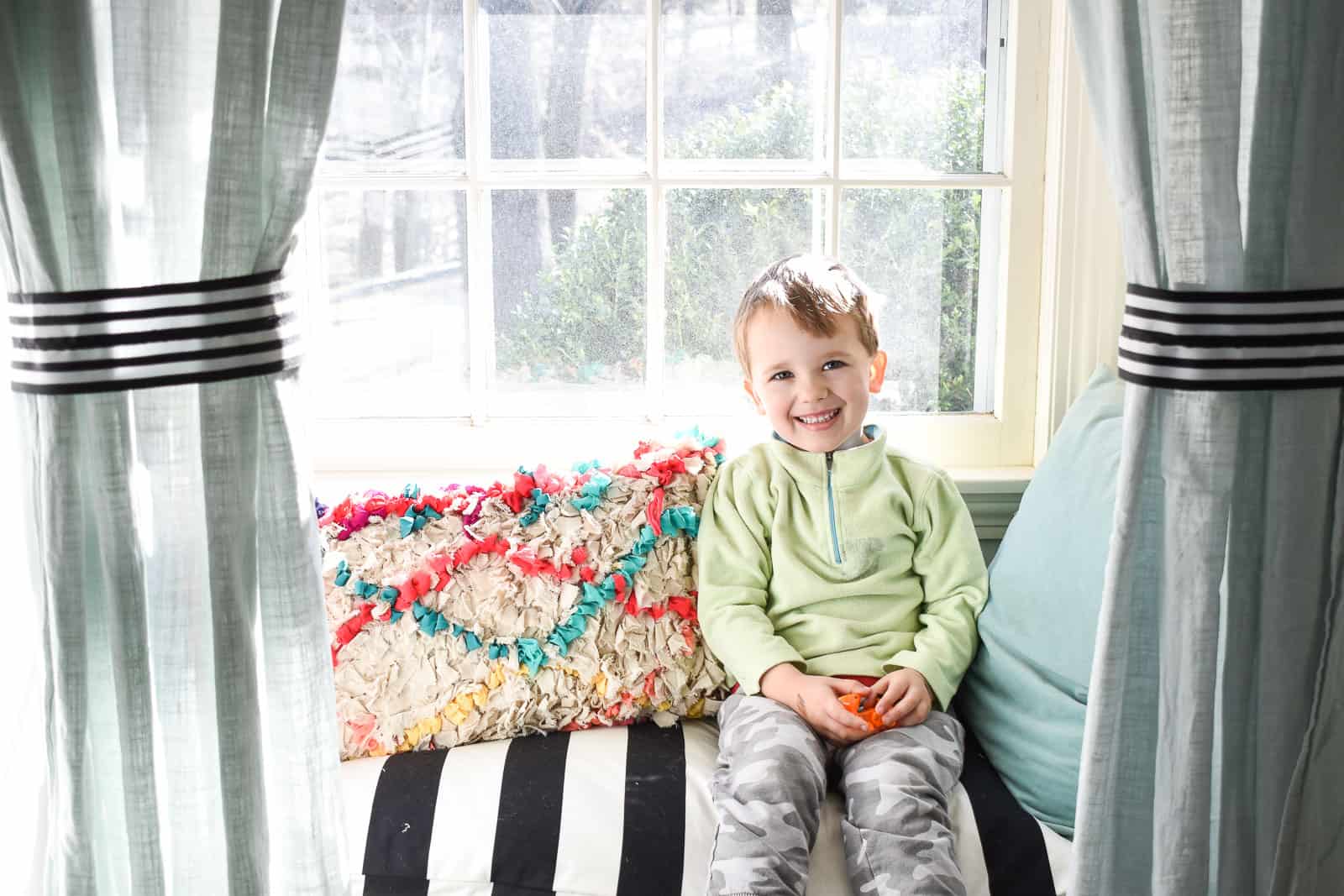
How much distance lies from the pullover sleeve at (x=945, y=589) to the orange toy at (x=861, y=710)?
9 cm

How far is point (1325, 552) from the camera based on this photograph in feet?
3.89

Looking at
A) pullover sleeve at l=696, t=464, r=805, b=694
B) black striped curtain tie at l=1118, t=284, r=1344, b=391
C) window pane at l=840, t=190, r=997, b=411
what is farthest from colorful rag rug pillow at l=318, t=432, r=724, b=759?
black striped curtain tie at l=1118, t=284, r=1344, b=391

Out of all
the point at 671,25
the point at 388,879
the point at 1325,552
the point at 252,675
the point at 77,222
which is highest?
the point at 671,25

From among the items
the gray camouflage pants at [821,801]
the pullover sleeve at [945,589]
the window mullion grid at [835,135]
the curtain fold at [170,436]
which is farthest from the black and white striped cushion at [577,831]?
the window mullion grid at [835,135]

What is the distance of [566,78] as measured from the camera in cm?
196

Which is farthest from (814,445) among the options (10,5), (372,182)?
(10,5)

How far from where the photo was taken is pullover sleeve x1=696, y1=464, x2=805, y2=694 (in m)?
1.67

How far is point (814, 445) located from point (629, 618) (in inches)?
14.2

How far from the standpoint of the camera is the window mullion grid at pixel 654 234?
193cm

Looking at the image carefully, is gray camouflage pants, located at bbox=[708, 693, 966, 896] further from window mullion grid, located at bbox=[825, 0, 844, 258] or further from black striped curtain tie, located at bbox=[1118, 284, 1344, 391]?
window mullion grid, located at bbox=[825, 0, 844, 258]

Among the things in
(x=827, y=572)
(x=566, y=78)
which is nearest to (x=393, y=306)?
(x=566, y=78)

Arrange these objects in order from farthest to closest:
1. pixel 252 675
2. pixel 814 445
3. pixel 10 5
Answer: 1. pixel 814 445
2. pixel 252 675
3. pixel 10 5

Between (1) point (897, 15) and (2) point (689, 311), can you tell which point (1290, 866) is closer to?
(2) point (689, 311)

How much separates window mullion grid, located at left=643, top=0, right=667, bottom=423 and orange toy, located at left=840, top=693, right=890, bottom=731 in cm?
63
